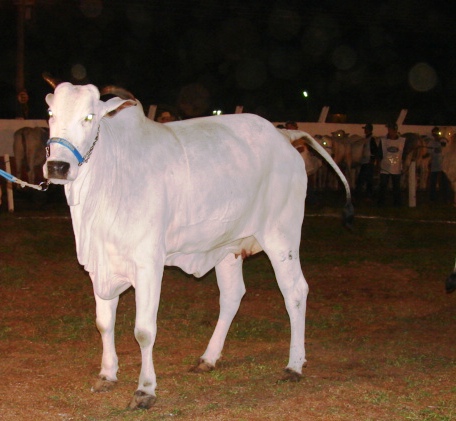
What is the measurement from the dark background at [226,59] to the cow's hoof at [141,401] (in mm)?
40434

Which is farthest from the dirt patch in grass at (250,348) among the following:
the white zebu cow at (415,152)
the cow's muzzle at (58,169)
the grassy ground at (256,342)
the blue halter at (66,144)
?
the white zebu cow at (415,152)

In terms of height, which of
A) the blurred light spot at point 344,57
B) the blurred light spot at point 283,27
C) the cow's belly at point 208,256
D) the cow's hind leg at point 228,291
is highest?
the blurred light spot at point 283,27

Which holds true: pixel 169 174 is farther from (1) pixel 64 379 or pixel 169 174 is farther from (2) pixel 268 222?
(1) pixel 64 379

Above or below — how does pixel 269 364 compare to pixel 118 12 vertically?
below

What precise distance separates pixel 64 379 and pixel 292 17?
3730 centimetres

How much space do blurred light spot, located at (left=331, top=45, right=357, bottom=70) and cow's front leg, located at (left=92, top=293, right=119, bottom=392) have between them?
46.6 metres

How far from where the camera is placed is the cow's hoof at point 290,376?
239 inches

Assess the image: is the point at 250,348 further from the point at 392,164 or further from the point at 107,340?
the point at 392,164

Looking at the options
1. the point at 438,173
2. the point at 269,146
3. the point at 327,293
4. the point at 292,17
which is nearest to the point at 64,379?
the point at 269,146

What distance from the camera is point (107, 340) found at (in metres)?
5.98

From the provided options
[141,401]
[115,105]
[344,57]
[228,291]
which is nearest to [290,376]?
[228,291]

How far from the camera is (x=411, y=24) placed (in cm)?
4216

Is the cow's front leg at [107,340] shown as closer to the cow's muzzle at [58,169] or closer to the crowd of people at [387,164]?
the cow's muzzle at [58,169]

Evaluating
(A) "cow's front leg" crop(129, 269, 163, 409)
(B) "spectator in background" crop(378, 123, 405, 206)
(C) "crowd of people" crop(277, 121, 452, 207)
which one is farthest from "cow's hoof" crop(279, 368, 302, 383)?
(B) "spectator in background" crop(378, 123, 405, 206)
